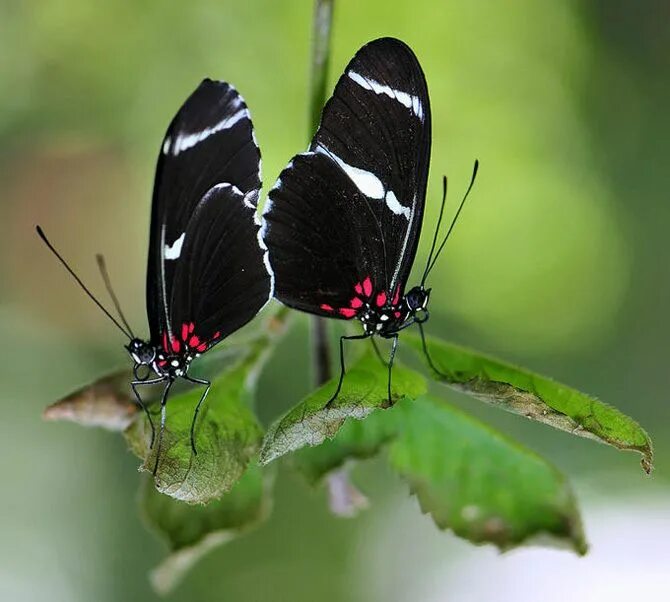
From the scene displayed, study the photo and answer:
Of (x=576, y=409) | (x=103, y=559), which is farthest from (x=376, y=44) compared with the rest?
(x=103, y=559)

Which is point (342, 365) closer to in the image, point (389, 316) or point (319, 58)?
point (389, 316)

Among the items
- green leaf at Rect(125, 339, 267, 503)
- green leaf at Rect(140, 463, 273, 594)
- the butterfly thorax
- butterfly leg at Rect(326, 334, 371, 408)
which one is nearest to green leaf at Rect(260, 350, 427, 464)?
butterfly leg at Rect(326, 334, 371, 408)

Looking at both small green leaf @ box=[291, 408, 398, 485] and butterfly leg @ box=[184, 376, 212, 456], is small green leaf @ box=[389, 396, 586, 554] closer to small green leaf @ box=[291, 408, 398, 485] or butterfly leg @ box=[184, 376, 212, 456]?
small green leaf @ box=[291, 408, 398, 485]

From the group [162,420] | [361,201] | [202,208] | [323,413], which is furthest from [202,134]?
[323,413]

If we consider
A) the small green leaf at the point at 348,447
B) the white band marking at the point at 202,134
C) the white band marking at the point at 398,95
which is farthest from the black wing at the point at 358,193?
the small green leaf at the point at 348,447

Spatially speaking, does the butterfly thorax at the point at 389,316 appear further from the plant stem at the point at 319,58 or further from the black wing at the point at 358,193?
the plant stem at the point at 319,58

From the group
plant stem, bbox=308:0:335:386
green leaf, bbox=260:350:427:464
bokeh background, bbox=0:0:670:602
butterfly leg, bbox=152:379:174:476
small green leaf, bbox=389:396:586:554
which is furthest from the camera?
bokeh background, bbox=0:0:670:602
